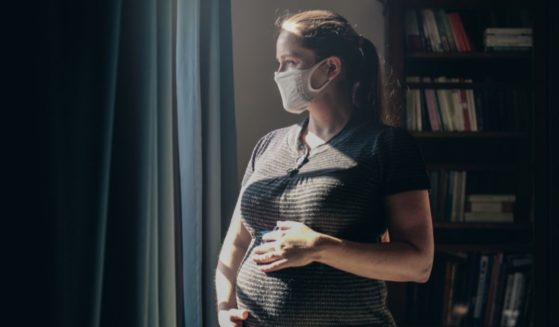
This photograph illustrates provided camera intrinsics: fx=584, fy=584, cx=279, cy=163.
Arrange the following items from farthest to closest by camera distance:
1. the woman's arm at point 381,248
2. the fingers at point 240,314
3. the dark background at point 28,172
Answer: the fingers at point 240,314
the woman's arm at point 381,248
the dark background at point 28,172

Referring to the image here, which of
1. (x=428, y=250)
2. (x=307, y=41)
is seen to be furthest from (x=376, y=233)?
(x=307, y=41)

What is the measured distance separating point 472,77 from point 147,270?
1.88 meters

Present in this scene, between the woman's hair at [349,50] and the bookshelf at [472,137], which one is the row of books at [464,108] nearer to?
the bookshelf at [472,137]

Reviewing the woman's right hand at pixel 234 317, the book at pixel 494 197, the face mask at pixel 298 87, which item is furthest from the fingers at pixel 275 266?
the book at pixel 494 197

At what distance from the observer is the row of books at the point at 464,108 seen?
226 centimetres

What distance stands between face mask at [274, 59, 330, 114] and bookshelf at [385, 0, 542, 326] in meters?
1.04

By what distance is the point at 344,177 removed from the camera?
105cm

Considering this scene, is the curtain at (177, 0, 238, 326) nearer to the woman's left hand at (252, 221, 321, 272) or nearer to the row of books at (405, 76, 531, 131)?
the woman's left hand at (252, 221, 321, 272)

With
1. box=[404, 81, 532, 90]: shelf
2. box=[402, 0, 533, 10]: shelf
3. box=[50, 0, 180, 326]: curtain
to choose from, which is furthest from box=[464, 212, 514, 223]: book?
box=[50, 0, 180, 326]: curtain

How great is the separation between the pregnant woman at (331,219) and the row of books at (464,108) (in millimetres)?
1107

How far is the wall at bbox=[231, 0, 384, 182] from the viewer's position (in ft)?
8.15

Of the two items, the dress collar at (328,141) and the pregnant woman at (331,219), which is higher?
the dress collar at (328,141)

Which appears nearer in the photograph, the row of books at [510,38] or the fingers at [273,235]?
the fingers at [273,235]

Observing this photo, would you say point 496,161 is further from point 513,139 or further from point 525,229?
point 525,229
